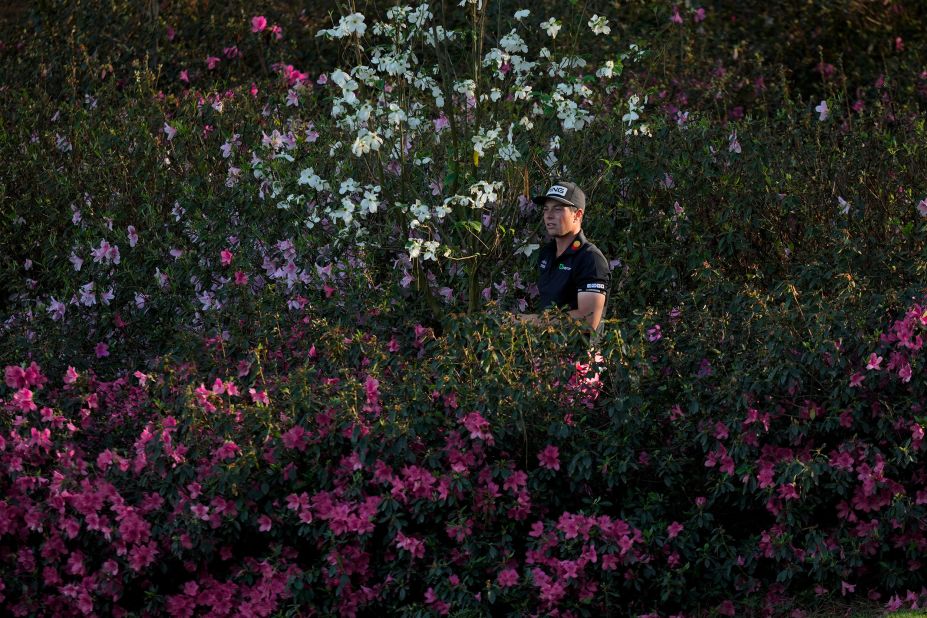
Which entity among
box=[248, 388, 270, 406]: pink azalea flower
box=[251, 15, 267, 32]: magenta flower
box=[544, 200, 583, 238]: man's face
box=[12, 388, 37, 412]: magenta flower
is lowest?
box=[12, 388, 37, 412]: magenta flower

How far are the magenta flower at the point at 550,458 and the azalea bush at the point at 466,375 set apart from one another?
0.01 m

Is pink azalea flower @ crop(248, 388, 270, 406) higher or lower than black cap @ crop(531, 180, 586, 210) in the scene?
lower

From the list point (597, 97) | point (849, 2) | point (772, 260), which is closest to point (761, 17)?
point (849, 2)

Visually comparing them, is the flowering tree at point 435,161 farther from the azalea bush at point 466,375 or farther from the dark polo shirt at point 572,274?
the dark polo shirt at point 572,274

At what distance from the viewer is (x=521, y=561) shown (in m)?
5.25

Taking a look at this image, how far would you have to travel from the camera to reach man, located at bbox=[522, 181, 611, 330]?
573 centimetres

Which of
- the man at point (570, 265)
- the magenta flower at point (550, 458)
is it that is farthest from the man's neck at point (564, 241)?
the magenta flower at point (550, 458)

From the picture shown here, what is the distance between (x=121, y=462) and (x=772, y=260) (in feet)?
12.1

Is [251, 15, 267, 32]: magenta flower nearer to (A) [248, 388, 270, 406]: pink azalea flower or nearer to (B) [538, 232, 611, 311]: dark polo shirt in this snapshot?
(B) [538, 232, 611, 311]: dark polo shirt

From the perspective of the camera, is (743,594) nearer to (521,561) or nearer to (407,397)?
(521,561)

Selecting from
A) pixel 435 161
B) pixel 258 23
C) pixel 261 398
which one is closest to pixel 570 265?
pixel 261 398

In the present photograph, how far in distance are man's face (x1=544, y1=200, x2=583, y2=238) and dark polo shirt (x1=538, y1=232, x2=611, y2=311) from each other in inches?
2.3

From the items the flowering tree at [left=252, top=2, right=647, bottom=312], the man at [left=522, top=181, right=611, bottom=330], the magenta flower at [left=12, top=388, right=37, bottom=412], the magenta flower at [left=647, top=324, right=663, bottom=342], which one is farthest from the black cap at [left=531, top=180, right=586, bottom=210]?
the magenta flower at [left=12, top=388, right=37, bottom=412]

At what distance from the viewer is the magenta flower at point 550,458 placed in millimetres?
5227
